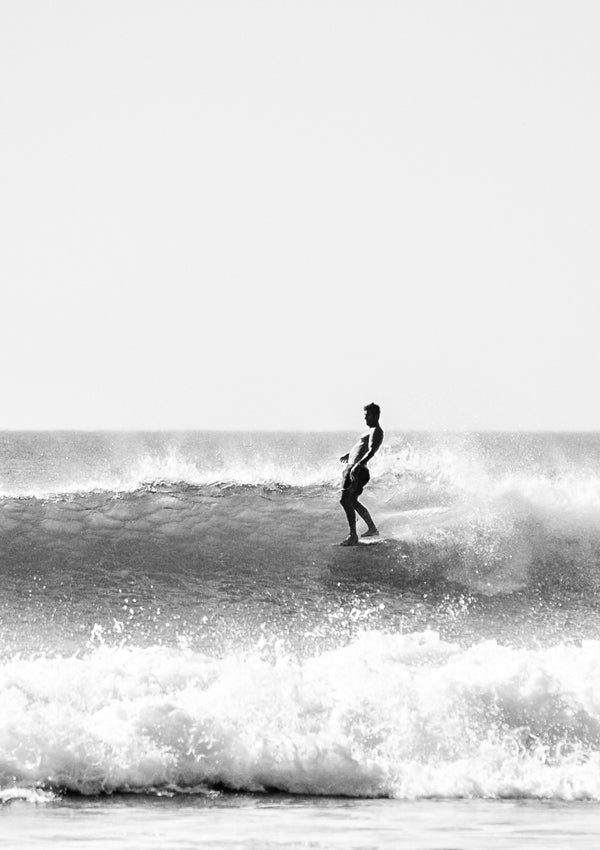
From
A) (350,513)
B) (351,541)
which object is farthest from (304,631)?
(350,513)

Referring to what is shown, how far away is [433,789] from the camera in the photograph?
27.5 ft

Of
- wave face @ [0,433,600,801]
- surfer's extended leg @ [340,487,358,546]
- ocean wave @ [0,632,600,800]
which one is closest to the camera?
ocean wave @ [0,632,600,800]

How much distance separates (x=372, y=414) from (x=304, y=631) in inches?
151

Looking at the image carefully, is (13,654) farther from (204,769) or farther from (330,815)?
(330,815)

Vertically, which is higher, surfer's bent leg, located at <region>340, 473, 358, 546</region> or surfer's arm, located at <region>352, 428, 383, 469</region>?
surfer's arm, located at <region>352, 428, 383, 469</region>

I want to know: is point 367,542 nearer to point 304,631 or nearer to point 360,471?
point 360,471

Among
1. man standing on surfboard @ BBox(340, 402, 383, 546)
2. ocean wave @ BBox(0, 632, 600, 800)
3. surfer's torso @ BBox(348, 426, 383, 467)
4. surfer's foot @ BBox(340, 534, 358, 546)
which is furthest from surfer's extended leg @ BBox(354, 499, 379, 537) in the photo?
ocean wave @ BBox(0, 632, 600, 800)

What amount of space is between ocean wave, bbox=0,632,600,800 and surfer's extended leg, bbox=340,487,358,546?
4.10 m

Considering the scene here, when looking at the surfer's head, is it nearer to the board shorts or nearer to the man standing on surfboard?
the man standing on surfboard

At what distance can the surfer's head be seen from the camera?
1447 centimetres

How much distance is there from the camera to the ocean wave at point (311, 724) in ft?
27.7

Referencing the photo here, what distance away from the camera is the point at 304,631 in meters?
11.5

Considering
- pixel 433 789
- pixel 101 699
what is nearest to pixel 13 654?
pixel 101 699

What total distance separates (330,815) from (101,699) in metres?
2.45
